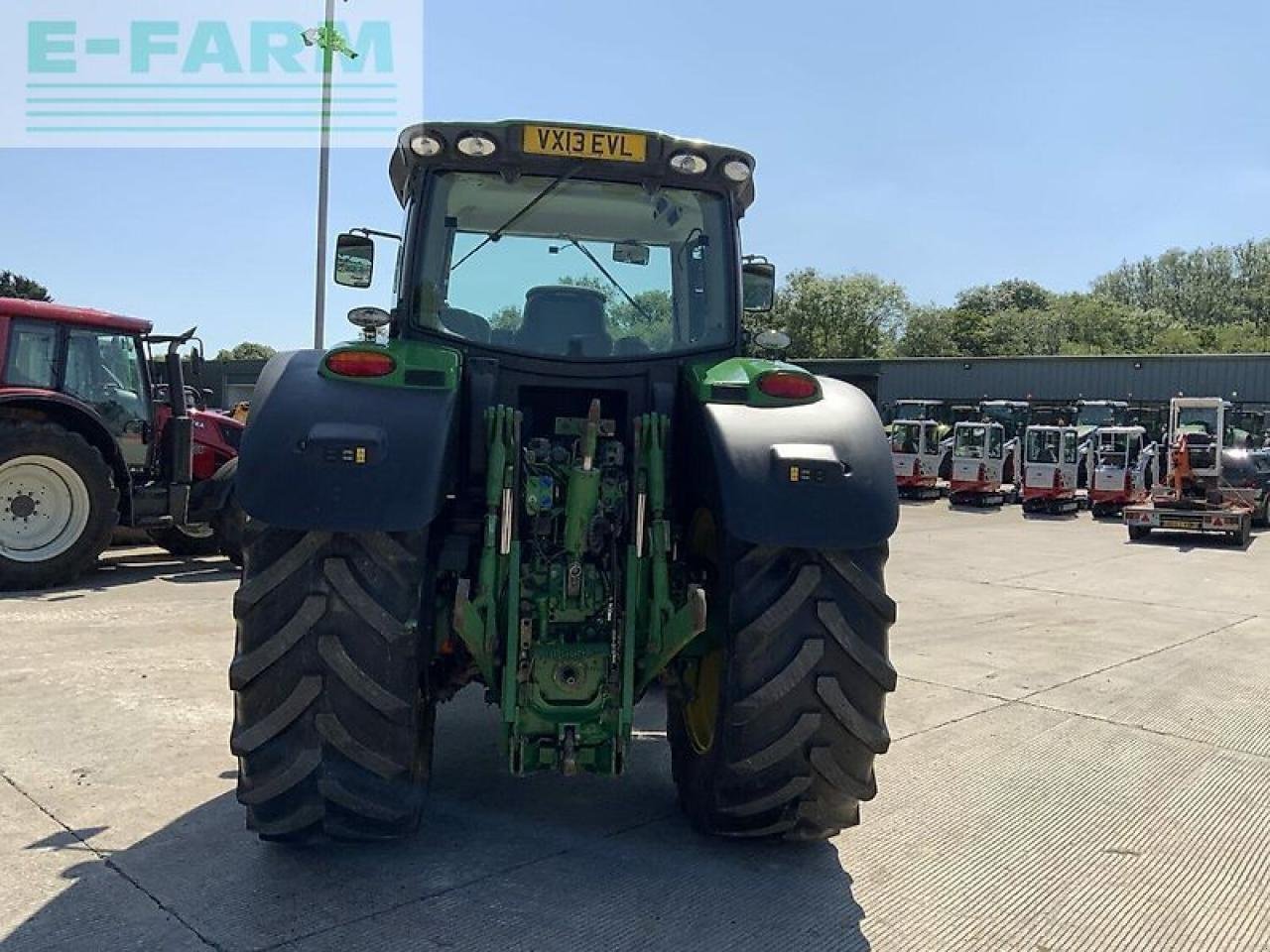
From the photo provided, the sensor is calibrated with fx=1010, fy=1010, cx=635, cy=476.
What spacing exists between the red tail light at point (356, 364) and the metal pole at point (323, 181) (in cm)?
1690

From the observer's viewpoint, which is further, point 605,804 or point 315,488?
point 605,804

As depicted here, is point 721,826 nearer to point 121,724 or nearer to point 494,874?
point 494,874

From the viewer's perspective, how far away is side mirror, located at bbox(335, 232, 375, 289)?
4551 millimetres

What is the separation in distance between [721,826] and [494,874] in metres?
0.79

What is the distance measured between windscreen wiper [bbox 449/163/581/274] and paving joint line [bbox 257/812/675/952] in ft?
7.53

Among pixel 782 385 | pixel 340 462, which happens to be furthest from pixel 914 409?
pixel 340 462

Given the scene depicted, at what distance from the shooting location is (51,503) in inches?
353

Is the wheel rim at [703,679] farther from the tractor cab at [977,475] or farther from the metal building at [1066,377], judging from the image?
the metal building at [1066,377]

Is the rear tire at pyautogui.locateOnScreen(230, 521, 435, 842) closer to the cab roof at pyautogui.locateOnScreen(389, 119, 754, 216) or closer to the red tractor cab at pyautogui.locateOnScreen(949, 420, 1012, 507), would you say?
the cab roof at pyautogui.locateOnScreen(389, 119, 754, 216)

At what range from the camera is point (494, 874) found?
3355 millimetres

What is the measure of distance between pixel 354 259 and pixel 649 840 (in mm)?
2812

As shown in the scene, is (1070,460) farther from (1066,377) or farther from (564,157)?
(564,157)

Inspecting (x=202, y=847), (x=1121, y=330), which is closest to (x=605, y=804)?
(x=202, y=847)

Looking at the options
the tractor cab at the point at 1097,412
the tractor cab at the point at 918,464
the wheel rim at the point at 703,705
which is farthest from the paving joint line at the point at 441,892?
the tractor cab at the point at 1097,412
